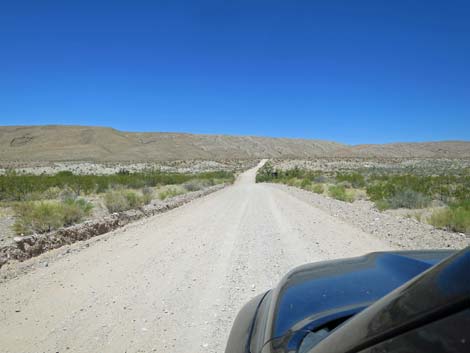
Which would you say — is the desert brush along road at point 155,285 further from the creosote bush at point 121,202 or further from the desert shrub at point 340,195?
the desert shrub at point 340,195

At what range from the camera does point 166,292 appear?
5.54 meters

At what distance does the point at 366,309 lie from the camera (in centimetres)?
132

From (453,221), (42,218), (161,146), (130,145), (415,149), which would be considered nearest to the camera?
(42,218)

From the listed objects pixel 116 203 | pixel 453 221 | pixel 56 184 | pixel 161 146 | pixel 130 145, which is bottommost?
pixel 116 203

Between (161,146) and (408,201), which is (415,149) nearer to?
(161,146)

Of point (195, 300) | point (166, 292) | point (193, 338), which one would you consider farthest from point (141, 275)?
point (193, 338)

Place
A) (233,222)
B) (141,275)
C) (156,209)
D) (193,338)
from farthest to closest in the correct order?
1. (156,209)
2. (233,222)
3. (141,275)
4. (193,338)

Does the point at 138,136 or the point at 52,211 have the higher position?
the point at 138,136

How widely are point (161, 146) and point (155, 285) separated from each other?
439 feet

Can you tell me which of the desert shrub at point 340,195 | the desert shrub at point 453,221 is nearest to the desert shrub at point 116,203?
the desert shrub at point 453,221

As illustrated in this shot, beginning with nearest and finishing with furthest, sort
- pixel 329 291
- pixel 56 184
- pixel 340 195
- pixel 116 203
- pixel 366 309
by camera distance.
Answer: pixel 366 309 < pixel 329 291 < pixel 116 203 < pixel 340 195 < pixel 56 184

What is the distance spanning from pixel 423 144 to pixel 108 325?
174m

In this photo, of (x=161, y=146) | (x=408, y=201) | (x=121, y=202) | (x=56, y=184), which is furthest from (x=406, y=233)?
(x=161, y=146)

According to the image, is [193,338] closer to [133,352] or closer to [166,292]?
[133,352]
